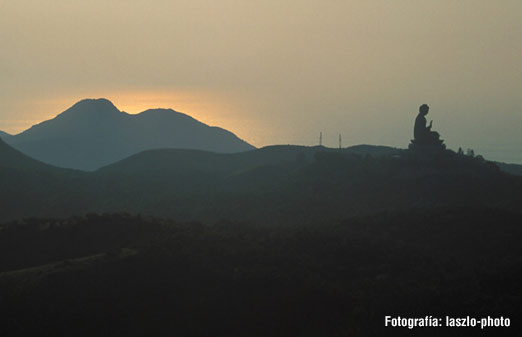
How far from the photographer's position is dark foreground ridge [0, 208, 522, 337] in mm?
27312

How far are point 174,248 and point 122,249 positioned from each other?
318 cm

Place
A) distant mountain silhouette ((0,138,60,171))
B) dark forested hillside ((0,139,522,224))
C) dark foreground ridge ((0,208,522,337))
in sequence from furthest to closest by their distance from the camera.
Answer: distant mountain silhouette ((0,138,60,171)), dark forested hillside ((0,139,522,224)), dark foreground ridge ((0,208,522,337))

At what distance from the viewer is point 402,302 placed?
28.5 m

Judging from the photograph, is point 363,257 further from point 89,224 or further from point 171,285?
point 89,224

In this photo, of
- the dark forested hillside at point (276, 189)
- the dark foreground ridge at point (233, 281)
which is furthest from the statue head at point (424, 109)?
the dark foreground ridge at point (233, 281)

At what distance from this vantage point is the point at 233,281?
104 ft

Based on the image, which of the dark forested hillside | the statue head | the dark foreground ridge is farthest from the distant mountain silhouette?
the dark foreground ridge

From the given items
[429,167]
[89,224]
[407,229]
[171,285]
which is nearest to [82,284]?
[171,285]

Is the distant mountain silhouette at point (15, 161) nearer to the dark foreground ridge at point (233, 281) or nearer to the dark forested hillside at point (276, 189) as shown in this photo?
the dark forested hillside at point (276, 189)

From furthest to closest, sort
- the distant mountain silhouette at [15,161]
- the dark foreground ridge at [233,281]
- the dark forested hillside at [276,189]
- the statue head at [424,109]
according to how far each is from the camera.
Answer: the distant mountain silhouette at [15,161] → the statue head at [424,109] → the dark forested hillside at [276,189] → the dark foreground ridge at [233,281]

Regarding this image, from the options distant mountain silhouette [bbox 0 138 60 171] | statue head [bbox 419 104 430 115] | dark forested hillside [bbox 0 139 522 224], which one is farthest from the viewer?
distant mountain silhouette [bbox 0 138 60 171]

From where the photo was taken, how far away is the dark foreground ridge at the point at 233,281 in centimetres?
2731

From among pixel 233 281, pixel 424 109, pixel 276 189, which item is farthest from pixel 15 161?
pixel 233 281

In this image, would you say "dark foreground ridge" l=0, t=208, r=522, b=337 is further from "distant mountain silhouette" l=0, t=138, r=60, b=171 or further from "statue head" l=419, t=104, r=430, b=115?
"distant mountain silhouette" l=0, t=138, r=60, b=171
